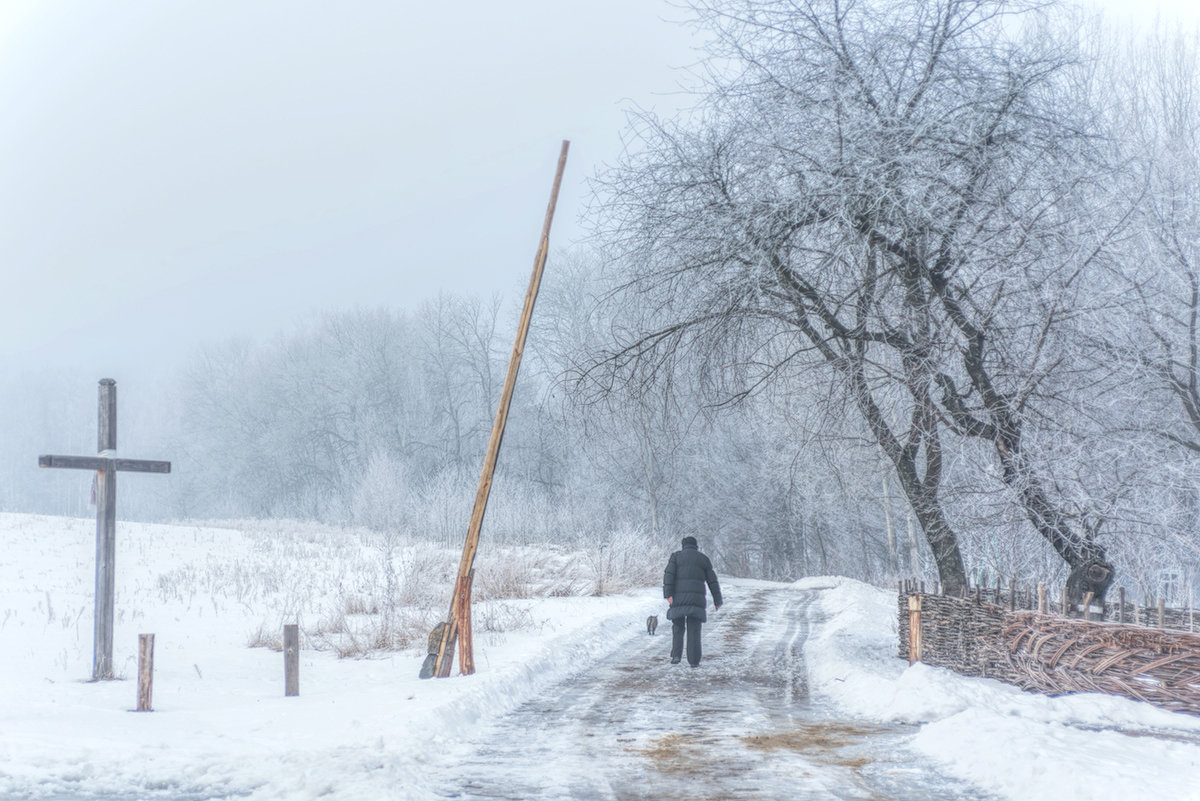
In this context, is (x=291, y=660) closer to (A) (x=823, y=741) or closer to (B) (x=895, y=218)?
(A) (x=823, y=741)

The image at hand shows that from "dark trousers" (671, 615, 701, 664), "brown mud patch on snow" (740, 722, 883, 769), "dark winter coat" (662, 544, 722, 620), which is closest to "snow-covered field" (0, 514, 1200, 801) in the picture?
"brown mud patch on snow" (740, 722, 883, 769)

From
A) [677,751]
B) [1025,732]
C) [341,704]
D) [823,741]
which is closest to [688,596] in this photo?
[823,741]

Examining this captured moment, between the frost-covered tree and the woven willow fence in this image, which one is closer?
the woven willow fence

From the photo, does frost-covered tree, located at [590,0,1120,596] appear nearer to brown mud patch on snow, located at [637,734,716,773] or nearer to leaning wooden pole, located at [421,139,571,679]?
leaning wooden pole, located at [421,139,571,679]

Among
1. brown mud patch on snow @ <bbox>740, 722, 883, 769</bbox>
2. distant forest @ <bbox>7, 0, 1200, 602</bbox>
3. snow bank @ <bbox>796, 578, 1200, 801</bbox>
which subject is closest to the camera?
snow bank @ <bbox>796, 578, 1200, 801</bbox>

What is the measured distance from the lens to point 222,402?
2261 inches

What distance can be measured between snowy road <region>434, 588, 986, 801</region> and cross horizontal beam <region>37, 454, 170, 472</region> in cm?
471

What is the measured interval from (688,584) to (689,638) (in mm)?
678

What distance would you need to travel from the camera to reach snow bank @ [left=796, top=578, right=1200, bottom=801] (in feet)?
18.2

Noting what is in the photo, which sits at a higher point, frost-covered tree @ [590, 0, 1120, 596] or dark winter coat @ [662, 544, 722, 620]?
frost-covered tree @ [590, 0, 1120, 596]

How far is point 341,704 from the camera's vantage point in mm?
8562

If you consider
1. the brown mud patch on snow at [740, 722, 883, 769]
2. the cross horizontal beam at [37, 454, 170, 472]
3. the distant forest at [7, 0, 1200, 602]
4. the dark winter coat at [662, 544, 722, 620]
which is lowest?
the brown mud patch on snow at [740, 722, 883, 769]

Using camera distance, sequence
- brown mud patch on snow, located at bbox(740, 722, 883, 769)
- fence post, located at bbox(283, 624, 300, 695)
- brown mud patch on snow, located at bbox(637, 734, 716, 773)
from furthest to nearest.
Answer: fence post, located at bbox(283, 624, 300, 695), brown mud patch on snow, located at bbox(740, 722, 883, 769), brown mud patch on snow, located at bbox(637, 734, 716, 773)

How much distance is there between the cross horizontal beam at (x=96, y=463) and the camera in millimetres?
9289
